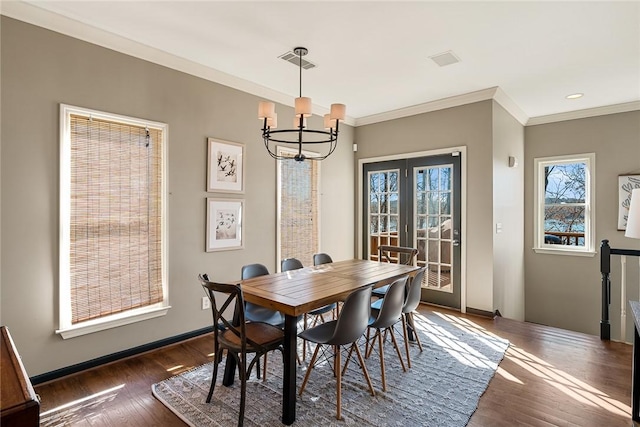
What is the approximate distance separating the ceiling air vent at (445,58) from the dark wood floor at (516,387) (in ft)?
9.42

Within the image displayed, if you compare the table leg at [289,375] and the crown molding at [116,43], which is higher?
the crown molding at [116,43]

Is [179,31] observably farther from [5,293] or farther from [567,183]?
[567,183]

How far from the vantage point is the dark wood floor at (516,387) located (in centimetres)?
211

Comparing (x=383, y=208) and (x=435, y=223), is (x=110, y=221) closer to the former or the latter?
(x=383, y=208)

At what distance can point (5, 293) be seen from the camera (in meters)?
2.32

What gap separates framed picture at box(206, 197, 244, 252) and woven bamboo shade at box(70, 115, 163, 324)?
1.65 ft

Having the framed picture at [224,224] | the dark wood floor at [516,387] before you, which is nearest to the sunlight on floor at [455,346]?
the dark wood floor at [516,387]

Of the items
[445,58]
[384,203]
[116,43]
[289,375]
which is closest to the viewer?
[289,375]

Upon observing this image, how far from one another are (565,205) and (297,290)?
15.6 ft

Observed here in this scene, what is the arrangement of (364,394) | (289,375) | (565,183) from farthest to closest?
(565,183)
(364,394)
(289,375)

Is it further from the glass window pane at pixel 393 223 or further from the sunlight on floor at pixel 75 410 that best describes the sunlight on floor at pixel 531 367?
the sunlight on floor at pixel 75 410

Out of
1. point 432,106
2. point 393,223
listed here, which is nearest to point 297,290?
point 393,223

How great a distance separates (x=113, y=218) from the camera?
112 inches

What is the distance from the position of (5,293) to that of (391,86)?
411 cm
